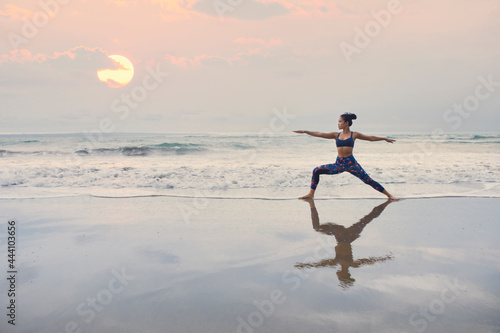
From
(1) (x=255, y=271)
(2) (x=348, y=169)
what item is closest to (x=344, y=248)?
(1) (x=255, y=271)

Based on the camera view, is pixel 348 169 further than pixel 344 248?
Yes

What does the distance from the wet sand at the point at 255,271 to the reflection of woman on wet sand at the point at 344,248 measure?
18mm

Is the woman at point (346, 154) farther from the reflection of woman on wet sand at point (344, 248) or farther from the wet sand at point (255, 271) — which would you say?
the wet sand at point (255, 271)

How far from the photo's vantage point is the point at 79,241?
4.94 m

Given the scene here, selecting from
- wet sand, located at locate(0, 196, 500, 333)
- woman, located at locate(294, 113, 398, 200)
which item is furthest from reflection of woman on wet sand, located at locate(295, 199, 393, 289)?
woman, located at locate(294, 113, 398, 200)

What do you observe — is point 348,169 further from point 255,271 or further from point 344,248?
point 255,271

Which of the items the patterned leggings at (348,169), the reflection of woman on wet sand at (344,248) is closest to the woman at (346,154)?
the patterned leggings at (348,169)

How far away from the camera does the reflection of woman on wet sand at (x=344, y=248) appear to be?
12.3 feet

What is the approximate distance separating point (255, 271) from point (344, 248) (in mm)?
1429

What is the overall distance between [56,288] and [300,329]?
2.41m

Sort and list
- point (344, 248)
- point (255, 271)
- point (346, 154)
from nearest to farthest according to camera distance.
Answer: point (255, 271)
point (344, 248)
point (346, 154)

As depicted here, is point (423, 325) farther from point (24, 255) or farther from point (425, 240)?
point (24, 255)

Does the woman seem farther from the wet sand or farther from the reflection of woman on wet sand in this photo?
the wet sand

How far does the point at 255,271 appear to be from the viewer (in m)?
3.79
